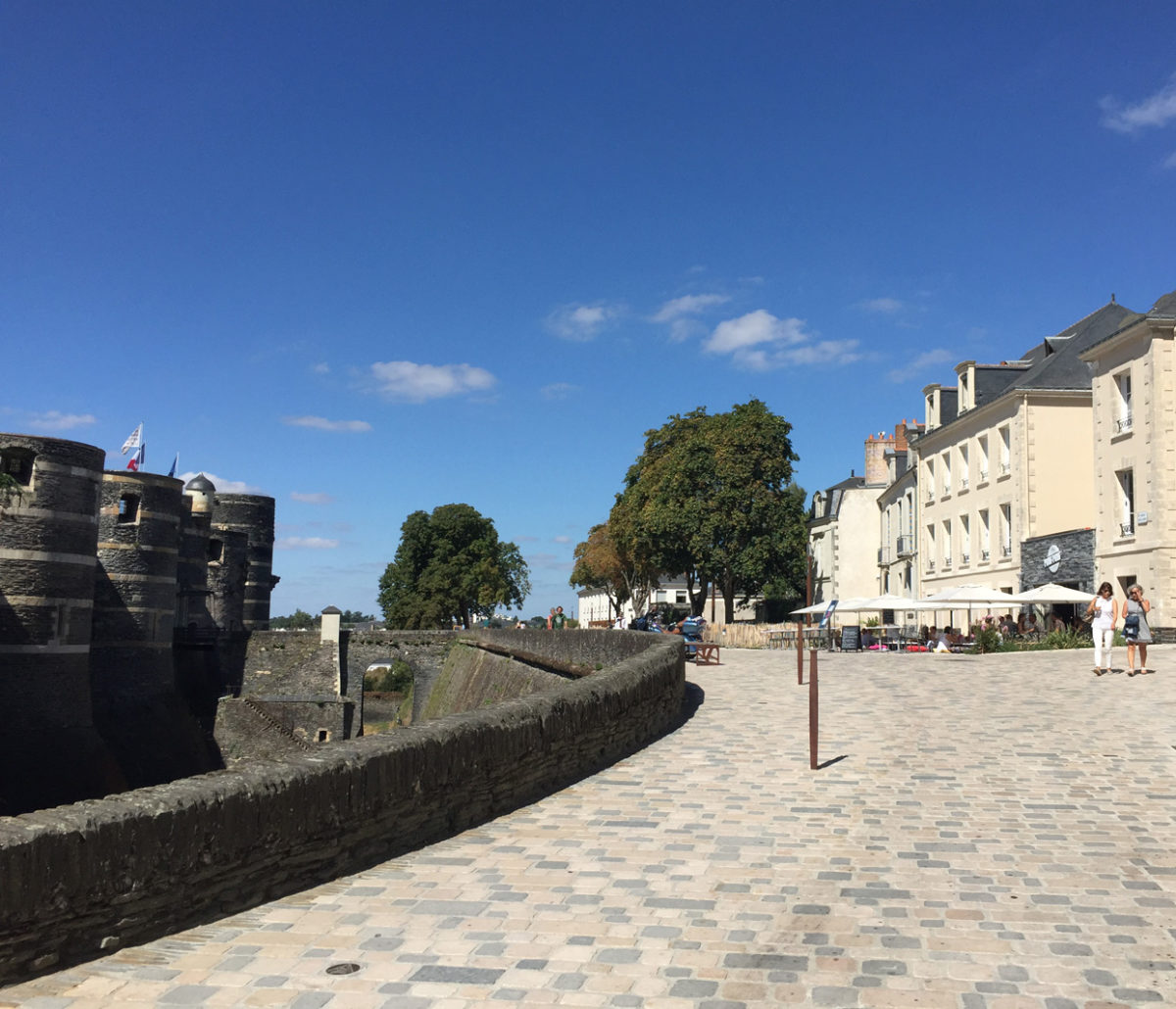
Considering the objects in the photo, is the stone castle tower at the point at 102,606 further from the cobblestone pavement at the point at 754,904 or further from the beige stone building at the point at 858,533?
the beige stone building at the point at 858,533

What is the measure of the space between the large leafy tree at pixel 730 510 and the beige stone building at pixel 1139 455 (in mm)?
16307

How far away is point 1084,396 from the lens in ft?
106

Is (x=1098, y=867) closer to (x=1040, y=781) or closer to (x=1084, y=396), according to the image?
(x=1040, y=781)

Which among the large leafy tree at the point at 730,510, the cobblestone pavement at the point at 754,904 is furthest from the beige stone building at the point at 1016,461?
the cobblestone pavement at the point at 754,904

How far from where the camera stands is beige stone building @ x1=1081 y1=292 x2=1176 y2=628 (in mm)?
24875

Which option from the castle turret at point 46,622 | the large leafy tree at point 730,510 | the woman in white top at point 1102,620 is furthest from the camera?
the large leafy tree at point 730,510

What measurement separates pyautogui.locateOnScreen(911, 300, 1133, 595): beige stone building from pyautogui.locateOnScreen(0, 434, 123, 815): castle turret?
25199 millimetres

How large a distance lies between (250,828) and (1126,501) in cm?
2637

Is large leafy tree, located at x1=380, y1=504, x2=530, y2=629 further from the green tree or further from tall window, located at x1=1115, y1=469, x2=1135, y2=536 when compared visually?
tall window, located at x1=1115, y1=469, x2=1135, y2=536

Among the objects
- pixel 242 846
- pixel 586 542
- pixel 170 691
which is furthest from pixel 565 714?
pixel 586 542

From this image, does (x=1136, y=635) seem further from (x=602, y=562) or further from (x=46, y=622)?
(x=602, y=562)

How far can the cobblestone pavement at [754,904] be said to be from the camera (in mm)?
4422

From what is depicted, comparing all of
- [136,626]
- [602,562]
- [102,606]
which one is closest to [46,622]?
[102,606]

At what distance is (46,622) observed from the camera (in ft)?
80.5
